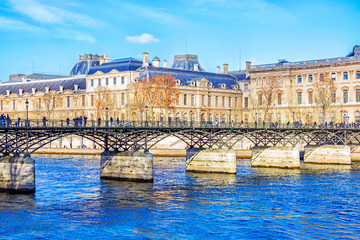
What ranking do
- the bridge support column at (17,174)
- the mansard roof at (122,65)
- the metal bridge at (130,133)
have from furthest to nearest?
the mansard roof at (122,65)
the metal bridge at (130,133)
the bridge support column at (17,174)

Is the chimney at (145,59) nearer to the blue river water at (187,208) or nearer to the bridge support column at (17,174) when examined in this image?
the blue river water at (187,208)

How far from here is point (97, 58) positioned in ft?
527

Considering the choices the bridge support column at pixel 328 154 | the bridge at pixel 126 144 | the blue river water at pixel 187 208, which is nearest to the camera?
the blue river water at pixel 187 208

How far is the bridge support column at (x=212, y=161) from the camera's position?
6397 centimetres

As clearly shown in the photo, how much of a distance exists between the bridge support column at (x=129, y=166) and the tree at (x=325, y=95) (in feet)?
193

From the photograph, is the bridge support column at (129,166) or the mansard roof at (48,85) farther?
the mansard roof at (48,85)

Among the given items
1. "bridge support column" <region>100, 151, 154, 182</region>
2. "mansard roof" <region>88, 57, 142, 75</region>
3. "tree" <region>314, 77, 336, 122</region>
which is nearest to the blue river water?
"bridge support column" <region>100, 151, 154, 182</region>

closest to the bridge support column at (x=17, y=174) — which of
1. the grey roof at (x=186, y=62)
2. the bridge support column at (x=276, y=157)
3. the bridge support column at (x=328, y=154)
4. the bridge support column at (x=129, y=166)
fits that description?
the bridge support column at (x=129, y=166)

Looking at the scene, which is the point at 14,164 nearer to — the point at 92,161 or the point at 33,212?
the point at 33,212

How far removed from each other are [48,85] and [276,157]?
270 ft

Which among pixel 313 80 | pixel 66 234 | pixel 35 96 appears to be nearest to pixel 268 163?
pixel 66 234

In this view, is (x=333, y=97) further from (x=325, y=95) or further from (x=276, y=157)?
(x=276, y=157)

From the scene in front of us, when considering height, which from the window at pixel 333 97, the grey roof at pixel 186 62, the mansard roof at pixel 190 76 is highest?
the grey roof at pixel 186 62

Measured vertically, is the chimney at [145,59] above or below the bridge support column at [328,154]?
above
